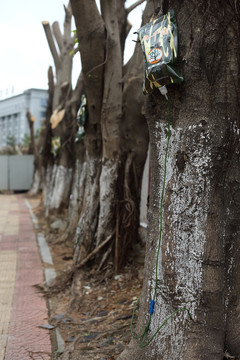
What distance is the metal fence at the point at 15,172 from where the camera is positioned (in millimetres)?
26797

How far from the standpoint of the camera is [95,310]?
17.6 feet

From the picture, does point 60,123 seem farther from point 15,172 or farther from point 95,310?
point 15,172

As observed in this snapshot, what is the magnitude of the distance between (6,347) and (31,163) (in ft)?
78.6

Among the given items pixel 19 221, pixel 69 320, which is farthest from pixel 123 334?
pixel 19 221

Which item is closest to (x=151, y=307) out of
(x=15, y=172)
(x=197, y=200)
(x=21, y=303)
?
(x=197, y=200)

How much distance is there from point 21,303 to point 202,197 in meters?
3.56

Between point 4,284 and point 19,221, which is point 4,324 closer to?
point 4,284

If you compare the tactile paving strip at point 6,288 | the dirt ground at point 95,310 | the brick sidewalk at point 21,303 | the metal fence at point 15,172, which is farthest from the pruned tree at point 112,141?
the metal fence at point 15,172

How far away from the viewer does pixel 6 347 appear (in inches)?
170

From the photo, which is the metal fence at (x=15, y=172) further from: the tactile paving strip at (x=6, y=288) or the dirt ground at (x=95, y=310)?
the dirt ground at (x=95, y=310)

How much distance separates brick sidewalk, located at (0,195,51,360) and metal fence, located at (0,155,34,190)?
16.5 meters

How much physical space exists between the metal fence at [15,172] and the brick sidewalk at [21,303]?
54.0 ft

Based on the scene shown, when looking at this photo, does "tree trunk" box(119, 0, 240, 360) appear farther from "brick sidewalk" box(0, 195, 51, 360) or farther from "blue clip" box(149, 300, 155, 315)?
"brick sidewalk" box(0, 195, 51, 360)

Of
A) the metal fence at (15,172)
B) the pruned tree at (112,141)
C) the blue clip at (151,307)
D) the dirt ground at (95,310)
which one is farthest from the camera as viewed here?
the metal fence at (15,172)
